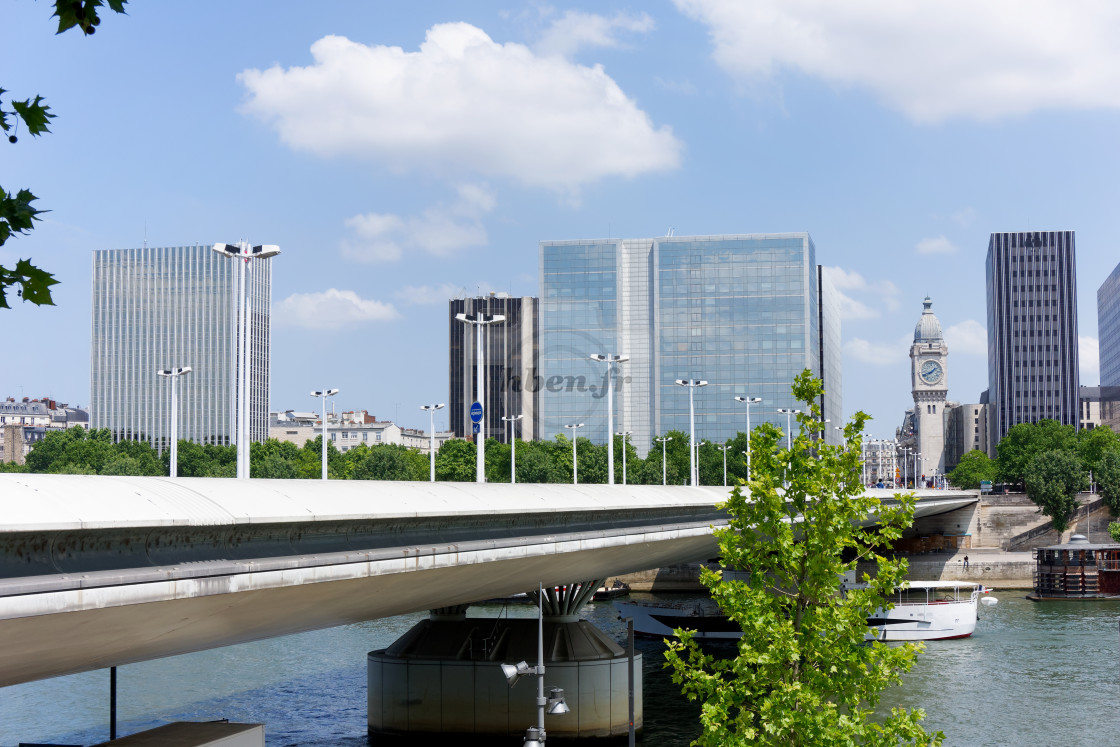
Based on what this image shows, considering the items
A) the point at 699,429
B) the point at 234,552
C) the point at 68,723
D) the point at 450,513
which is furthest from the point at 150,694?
the point at 699,429

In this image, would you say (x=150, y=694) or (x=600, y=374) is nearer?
(x=150, y=694)

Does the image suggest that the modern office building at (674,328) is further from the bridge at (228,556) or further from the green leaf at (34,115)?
the green leaf at (34,115)

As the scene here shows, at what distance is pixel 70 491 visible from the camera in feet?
35.3

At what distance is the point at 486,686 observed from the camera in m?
36.1

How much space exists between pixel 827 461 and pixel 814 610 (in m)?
2.22

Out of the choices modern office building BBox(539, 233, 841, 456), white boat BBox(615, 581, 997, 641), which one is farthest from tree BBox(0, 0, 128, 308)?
modern office building BBox(539, 233, 841, 456)

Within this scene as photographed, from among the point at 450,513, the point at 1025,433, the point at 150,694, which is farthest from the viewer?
the point at 1025,433

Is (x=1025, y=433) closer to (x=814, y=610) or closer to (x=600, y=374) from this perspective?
(x=600, y=374)

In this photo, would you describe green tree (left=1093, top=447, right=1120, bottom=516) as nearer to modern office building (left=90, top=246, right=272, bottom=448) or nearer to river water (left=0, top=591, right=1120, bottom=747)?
river water (left=0, top=591, right=1120, bottom=747)

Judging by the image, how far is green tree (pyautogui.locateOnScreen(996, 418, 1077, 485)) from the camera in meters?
162

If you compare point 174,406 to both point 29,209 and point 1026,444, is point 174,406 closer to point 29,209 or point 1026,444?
point 29,209

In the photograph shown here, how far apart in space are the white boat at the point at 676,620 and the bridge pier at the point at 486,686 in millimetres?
28295

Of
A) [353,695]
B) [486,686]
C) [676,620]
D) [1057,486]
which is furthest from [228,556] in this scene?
[1057,486]

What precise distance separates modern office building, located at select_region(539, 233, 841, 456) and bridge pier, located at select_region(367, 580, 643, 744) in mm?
123158
